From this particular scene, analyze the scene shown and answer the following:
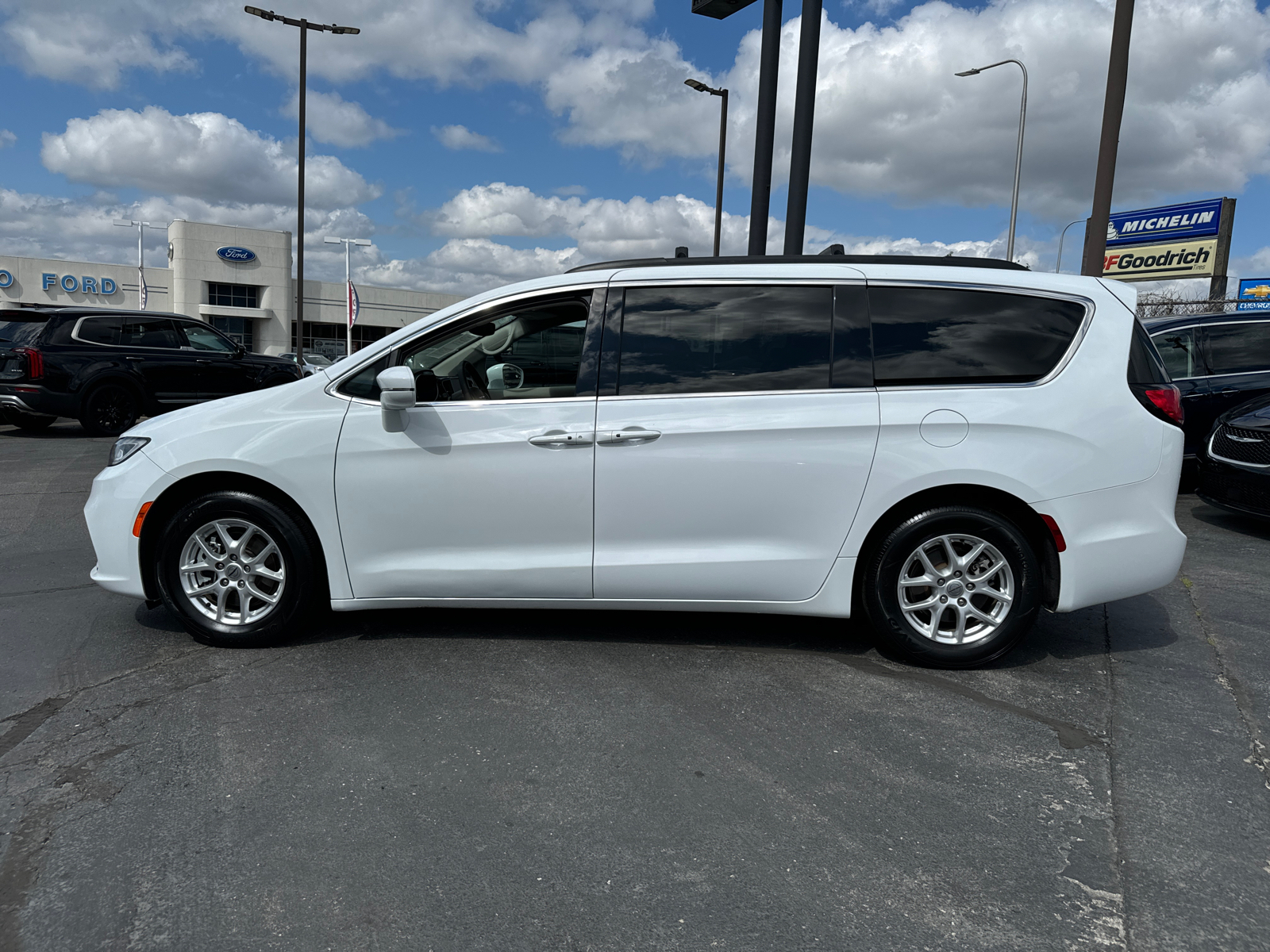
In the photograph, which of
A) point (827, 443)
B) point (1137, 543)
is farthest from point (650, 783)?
point (1137, 543)

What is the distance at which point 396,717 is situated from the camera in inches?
142

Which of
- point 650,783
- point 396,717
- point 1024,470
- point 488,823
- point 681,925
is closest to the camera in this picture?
point 681,925

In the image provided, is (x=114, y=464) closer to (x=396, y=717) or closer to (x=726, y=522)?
(x=396, y=717)

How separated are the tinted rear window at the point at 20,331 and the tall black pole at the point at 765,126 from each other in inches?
401

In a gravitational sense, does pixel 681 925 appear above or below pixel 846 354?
below

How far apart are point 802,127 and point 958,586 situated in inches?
194

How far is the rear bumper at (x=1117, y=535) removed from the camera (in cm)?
404

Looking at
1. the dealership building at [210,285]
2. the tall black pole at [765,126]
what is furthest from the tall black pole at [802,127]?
the dealership building at [210,285]

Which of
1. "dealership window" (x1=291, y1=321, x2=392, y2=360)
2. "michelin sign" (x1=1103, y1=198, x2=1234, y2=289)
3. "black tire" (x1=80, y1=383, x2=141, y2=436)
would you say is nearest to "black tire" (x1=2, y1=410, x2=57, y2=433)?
"black tire" (x1=80, y1=383, x2=141, y2=436)

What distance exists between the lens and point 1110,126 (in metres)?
10.6

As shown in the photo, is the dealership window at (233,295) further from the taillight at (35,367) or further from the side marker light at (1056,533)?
the side marker light at (1056,533)

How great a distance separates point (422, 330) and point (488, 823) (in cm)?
231

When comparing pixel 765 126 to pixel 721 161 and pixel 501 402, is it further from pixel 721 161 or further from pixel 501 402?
pixel 721 161

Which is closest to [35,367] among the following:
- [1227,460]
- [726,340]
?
[726,340]
